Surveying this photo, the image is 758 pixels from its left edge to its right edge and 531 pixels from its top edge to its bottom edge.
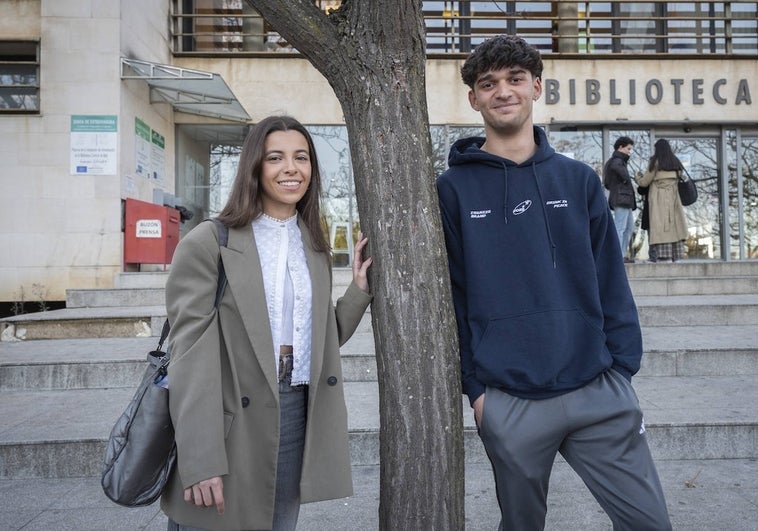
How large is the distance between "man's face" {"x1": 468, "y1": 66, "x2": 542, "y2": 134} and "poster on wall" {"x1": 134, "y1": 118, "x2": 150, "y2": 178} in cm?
906

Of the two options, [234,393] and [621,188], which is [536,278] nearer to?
[234,393]

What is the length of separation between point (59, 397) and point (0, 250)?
556 cm

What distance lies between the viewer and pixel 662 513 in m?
1.86

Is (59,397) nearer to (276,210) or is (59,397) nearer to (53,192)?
(276,210)

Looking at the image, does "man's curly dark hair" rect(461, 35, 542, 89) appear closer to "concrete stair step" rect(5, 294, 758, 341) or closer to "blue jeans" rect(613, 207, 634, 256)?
"concrete stair step" rect(5, 294, 758, 341)

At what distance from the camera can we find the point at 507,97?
206cm

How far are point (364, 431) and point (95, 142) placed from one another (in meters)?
7.63

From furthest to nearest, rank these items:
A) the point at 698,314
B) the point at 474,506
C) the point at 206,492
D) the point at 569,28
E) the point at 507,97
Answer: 1. the point at 569,28
2. the point at 698,314
3. the point at 474,506
4. the point at 507,97
5. the point at 206,492

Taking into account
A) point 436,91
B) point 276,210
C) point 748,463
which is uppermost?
point 436,91

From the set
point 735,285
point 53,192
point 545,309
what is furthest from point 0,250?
point 735,285

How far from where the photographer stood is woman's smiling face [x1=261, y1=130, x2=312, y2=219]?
2.00 meters

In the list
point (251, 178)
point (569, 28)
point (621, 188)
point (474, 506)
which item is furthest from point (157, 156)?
point (251, 178)

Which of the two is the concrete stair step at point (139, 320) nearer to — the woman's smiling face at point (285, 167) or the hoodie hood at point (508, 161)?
the hoodie hood at point (508, 161)

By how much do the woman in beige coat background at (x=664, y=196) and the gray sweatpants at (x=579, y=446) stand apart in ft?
27.0
